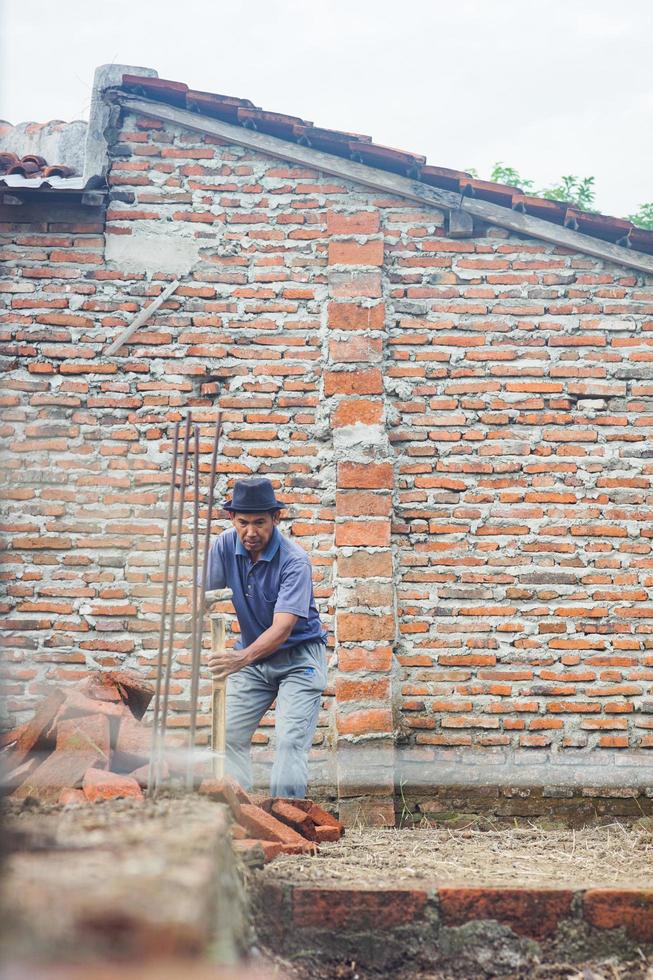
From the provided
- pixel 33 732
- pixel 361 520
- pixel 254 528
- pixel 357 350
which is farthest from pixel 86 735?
pixel 357 350

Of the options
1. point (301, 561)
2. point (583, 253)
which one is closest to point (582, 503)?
point (583, 253)

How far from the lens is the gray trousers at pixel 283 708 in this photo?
4.39 meters

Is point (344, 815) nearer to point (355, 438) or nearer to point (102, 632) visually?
point (102, 632)

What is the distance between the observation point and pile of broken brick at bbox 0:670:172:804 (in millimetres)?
3338

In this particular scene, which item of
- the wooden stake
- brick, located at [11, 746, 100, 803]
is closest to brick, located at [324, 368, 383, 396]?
the wooden stake

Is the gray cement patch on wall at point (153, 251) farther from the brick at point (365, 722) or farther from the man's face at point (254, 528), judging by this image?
the brick at point (365, 722)

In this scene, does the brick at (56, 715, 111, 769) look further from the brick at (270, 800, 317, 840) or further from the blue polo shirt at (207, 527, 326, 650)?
the blue polo shirt at (207, 527, 326, 650)

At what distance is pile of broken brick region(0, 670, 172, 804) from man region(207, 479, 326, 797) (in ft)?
2.08

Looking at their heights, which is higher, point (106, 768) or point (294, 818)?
point (106, 768)

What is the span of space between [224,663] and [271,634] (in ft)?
1.42

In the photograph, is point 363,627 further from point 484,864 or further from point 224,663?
point 484,864

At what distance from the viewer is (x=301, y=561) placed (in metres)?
4.45

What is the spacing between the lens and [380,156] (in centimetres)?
541

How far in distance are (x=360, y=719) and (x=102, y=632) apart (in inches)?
60.5
